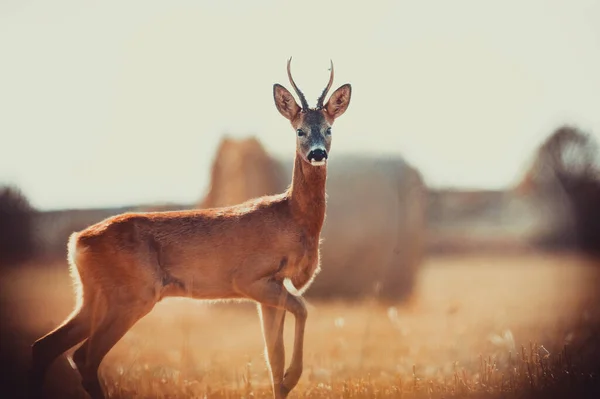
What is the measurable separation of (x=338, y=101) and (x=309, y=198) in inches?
38.0

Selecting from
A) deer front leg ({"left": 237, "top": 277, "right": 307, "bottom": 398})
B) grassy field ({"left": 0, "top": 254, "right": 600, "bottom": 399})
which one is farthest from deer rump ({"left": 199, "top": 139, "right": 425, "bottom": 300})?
deer front leg ({"left": 237, "top": 277, "right": 307, "bottom": 398})

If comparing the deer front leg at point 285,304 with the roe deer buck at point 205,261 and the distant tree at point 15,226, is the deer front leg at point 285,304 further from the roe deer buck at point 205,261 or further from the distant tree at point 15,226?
the distant tree at point 15,226

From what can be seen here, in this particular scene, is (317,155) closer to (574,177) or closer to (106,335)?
(106,335)

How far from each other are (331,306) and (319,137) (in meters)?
6.46

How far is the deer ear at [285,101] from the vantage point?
7014 millimetres

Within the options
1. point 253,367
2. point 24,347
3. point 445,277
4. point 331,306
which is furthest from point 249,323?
point 445,277

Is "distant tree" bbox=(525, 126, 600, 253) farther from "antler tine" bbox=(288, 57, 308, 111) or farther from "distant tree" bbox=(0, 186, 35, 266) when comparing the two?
"distant tree" bbox=(0, 186, 35, 266)

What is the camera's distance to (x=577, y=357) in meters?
6.87

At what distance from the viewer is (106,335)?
21.0 ft

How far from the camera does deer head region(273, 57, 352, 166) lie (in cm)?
667

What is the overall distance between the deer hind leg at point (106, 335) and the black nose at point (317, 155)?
5.98 feet

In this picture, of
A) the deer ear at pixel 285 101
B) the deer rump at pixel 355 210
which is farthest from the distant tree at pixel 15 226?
the deer ear at pixel 285 101

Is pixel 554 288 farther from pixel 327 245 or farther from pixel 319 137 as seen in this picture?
pixel 319 137

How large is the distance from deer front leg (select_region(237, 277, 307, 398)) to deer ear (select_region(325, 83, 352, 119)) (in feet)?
5.49
